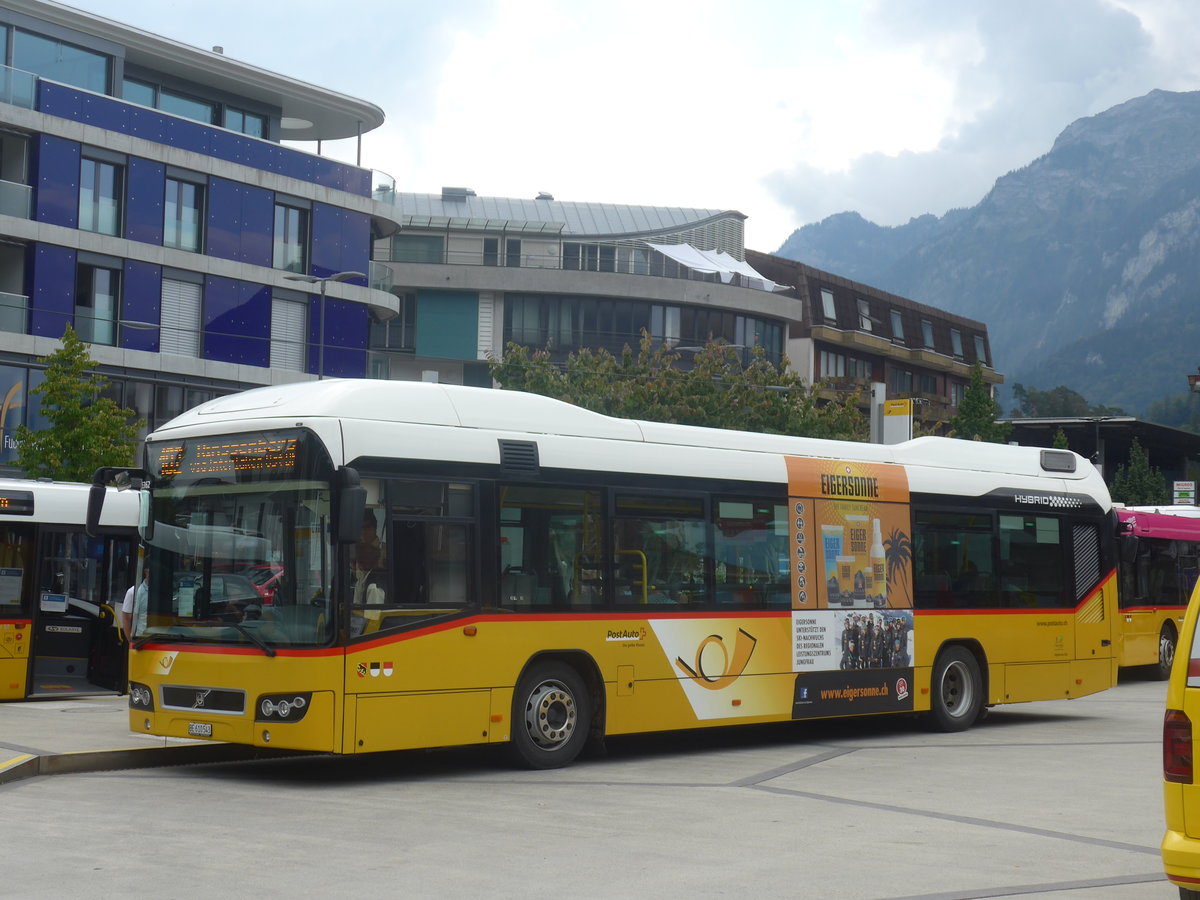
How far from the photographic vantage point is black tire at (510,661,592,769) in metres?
13.0

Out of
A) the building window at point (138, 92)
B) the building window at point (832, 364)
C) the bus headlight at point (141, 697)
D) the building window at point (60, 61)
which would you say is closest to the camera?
the bus headlight at point (141, 697)

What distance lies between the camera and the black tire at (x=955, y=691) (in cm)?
1717

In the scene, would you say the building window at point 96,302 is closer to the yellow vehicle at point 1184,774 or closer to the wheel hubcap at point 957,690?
the wheel hubcap at point 957,690

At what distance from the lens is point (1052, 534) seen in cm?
1873

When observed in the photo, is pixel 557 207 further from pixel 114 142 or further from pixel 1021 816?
pixel 1021 816

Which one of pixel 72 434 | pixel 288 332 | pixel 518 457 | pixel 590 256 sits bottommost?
pixel 518 457

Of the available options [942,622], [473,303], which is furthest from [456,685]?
[473,303]

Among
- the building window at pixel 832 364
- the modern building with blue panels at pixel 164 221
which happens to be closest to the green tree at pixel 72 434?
the modern building with blue panels at pixel 164 221

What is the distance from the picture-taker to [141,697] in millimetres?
12742

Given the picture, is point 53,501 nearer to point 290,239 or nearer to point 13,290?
point 13,290

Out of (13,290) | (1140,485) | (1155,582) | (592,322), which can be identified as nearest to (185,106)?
(13,290)

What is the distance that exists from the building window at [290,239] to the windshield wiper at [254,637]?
33.4m

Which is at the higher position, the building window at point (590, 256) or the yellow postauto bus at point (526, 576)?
the building window at point (590, 256)

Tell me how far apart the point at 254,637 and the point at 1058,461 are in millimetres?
11269
